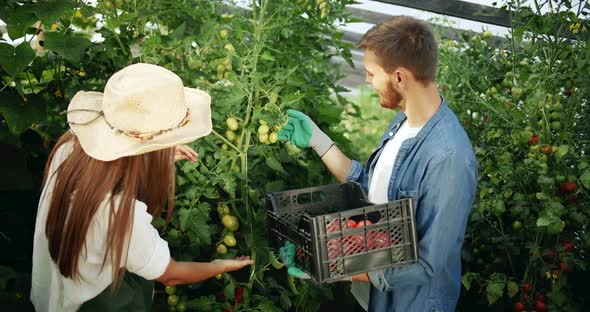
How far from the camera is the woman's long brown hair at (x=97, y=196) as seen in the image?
174 cm

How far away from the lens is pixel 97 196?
1734 millimetres

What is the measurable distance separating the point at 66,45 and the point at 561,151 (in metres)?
1.85

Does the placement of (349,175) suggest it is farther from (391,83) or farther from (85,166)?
(85,166)

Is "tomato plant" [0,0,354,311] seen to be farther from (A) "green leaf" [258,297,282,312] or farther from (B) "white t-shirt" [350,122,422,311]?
(B) "white t-shirt" [350,122,422,311]

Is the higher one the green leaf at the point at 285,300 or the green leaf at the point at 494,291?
the green leaf at the point at 494,291

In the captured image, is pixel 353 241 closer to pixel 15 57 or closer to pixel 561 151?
pixel 561 151

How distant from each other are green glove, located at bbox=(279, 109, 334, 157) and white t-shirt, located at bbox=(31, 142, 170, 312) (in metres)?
0.72

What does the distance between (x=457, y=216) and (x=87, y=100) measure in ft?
3.55

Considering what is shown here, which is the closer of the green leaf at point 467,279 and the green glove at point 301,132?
the green glove at point 301,132

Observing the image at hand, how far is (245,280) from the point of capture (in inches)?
110

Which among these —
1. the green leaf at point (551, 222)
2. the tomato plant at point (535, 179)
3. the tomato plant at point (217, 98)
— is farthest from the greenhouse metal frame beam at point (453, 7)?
the green leaf at point (551, 222)

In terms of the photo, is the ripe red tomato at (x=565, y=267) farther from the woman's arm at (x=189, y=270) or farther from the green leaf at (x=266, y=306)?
the woman's arm at (x=189, y=270)

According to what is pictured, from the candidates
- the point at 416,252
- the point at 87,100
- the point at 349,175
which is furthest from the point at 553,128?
the point at 87,100

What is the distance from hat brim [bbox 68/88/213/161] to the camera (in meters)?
1.75
